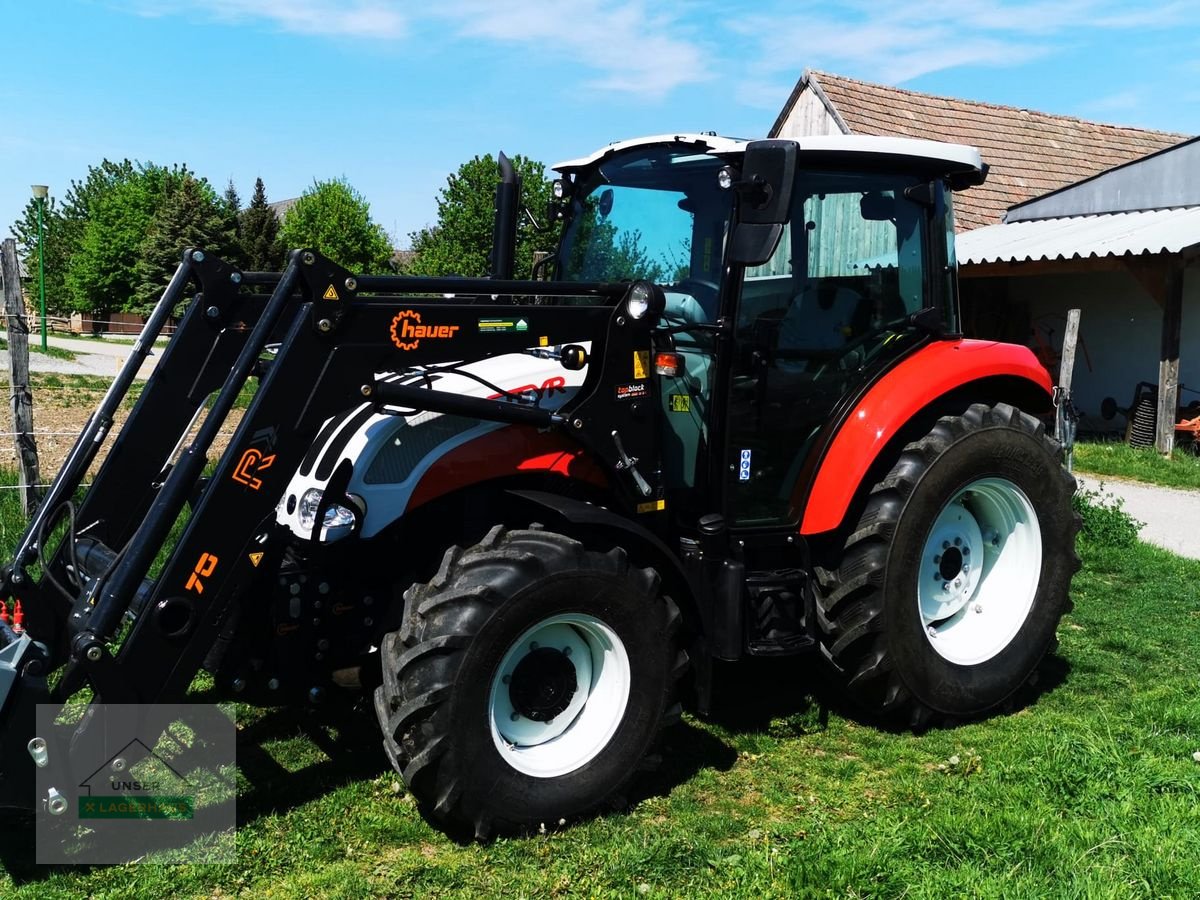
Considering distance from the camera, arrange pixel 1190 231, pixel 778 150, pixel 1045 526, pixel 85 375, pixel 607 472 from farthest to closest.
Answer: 1. pixel 85 375
2. pixel 1190 231
3. pixel 1045 526
4. pixel 607 472
5. pixel 778 150

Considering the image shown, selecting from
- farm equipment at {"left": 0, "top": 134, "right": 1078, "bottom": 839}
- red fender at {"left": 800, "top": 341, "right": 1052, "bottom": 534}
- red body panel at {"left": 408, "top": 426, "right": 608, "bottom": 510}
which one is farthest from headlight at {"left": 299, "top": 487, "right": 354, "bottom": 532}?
red fender at {"left": 800, "top": 341, "right": 1052, "bottom": 534}

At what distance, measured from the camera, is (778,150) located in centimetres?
366

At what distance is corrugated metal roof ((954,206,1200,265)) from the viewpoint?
40.9ft

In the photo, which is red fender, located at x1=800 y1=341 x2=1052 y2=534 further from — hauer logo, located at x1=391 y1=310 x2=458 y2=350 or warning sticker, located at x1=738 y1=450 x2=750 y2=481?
hauer logo, located at x1=391 y1=310 x2=458 y2=350

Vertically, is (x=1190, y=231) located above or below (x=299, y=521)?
above

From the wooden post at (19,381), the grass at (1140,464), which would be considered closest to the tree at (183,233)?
the grass at (1140,464)


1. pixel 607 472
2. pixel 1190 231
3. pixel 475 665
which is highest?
pixel 1190 231

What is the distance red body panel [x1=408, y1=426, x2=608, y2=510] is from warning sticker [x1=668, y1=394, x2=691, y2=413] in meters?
0.44

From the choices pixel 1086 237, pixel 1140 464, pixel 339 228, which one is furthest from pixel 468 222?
pixel 339 228

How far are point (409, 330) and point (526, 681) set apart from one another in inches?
49.0

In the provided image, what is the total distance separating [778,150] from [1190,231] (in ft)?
36.2

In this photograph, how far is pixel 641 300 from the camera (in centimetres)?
388

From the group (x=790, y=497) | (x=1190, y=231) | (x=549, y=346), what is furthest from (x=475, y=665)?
(x=1190, y=231)

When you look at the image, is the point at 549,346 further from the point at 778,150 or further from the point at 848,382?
the point at 848,382
